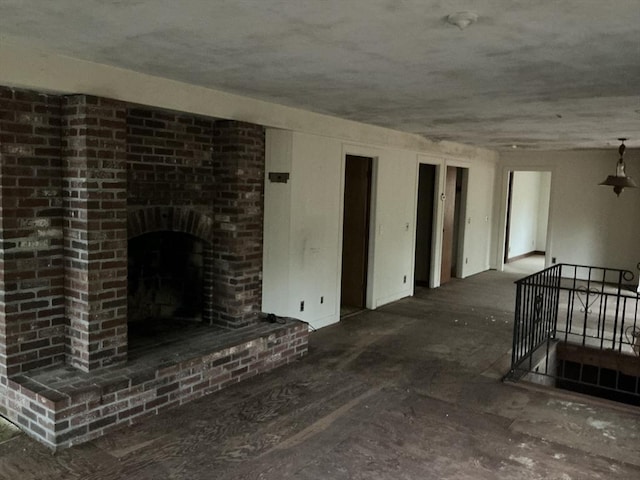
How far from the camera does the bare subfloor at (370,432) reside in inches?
120

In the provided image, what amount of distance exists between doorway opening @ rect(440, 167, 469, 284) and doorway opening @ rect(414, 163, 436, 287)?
0.89 ft

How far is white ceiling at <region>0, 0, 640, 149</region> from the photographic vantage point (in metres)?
2.34

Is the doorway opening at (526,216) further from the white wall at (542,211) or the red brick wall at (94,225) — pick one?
the red brick wall at (94,225)

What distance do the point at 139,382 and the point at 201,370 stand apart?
0.53 m

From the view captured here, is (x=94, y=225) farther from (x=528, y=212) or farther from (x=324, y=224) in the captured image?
(x=528, y=212)

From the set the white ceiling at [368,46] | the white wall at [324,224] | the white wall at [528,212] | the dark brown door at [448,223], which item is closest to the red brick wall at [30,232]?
the white ceiling at [368,46]

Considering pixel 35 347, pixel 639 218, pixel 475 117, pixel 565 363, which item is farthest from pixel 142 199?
pixel 639 218

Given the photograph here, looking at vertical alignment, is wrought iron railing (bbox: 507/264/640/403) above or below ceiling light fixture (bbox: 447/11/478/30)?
below

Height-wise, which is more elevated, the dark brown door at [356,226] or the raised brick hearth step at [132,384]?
the dark brown door at [356,226]

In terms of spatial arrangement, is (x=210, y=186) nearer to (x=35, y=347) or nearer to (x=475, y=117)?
(x=35, y=347)

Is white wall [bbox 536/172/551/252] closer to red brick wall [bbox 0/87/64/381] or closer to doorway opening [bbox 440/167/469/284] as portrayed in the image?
doorway opening [bbox 440/167/469/284]

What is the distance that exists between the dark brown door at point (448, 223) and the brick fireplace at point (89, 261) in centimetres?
492

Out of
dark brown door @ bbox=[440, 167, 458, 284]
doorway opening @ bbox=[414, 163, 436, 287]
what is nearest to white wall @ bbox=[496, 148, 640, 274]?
dark brown door @ bbox=[440, 167, 458, 284]

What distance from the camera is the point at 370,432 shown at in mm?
3525
